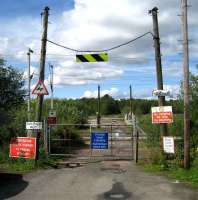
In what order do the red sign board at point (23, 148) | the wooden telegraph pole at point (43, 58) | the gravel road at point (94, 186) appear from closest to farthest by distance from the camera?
the gravel road at point (94, 186) < the red sign board at point (23, 148) < the wooden telegraph pole at point (43, 58)

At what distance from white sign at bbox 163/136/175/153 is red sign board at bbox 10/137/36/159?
5.00m

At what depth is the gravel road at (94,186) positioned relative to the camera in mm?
11344

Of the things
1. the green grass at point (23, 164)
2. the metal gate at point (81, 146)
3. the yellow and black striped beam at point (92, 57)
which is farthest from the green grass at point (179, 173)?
the yellow and black striped beam at point (92, 57)

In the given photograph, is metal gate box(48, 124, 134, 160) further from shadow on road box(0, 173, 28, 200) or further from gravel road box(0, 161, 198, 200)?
shadow on road box(0, 173, 28, 200)

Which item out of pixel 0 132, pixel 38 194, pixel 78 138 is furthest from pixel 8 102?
pixel 38 194

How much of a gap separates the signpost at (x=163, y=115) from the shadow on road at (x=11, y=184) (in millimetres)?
5460

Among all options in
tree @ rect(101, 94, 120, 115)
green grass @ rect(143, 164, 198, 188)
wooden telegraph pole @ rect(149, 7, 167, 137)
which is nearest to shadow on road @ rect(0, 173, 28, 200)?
green grass @ rect(143, 164, 198, 188)

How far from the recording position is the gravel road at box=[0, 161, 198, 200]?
11.3 m

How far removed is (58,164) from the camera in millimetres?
17875

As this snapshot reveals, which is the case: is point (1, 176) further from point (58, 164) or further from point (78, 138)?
point (78, 138)

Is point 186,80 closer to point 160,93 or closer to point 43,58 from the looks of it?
point 160,93

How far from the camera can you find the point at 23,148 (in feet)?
57.5

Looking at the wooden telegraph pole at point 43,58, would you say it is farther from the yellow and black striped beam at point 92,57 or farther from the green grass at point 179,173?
the green grass at point 179,173

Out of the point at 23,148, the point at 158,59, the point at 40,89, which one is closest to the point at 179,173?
the point at 158,59
